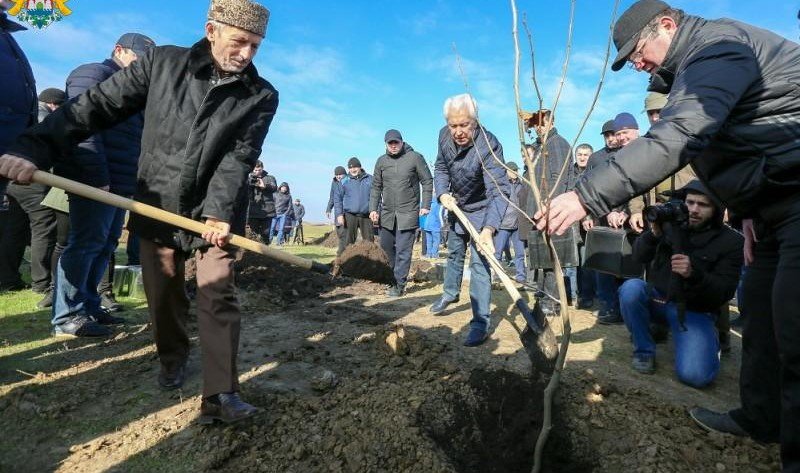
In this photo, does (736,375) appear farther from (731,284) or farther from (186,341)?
(186,341)

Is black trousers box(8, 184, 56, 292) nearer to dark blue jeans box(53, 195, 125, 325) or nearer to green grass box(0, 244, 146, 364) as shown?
green grass box(0, 244, 146, 364)

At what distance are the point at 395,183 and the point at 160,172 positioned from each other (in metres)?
4.06

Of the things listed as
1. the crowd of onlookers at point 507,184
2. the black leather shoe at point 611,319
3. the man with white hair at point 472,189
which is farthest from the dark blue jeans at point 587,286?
the man with white hair at point 472,189

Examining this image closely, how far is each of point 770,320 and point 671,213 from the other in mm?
1141

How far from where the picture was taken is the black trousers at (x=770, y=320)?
1815 mm

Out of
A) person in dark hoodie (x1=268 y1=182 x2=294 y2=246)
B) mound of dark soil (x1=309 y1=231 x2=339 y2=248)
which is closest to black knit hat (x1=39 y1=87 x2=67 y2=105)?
person in dark hoodie (x1=268 y1=182 x2=294 y2=246)

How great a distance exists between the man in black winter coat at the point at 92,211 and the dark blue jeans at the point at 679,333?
4.31 m

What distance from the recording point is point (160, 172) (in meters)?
2.55

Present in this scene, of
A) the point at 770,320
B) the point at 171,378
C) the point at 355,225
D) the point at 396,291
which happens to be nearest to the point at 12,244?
the point at 171,378

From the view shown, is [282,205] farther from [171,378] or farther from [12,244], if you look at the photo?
[171,378]

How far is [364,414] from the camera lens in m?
2.58

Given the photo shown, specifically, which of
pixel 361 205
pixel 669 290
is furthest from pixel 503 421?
pixel 361 205

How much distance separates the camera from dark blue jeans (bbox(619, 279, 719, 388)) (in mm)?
3322

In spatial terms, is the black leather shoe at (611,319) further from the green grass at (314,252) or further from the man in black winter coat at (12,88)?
the man in black winter coat at (12,88)
